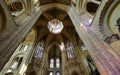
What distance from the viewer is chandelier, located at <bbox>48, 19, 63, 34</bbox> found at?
1930 centimetres

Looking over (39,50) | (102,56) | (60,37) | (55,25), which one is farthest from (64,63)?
(102,56)

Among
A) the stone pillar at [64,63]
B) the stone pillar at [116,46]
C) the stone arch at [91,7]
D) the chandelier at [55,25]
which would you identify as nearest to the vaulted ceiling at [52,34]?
the chandelier at [55,25]

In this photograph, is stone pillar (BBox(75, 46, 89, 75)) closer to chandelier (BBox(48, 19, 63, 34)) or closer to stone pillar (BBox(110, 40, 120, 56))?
chandelier (BBox(48, 19, 63, 34))

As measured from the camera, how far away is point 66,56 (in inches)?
659

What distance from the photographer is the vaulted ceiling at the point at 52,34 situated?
18750mm

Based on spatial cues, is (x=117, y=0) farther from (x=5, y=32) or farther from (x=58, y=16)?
(x=58, y=16)

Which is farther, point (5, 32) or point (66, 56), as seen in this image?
point (66, 56)

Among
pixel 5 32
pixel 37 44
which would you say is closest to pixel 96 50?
pixel 5 32

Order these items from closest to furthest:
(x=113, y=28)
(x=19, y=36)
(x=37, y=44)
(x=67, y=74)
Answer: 1. (x=113, y=28)
2. (x=19, y=36)
3. (x=67, y=74)
4. (x=37, y=44)

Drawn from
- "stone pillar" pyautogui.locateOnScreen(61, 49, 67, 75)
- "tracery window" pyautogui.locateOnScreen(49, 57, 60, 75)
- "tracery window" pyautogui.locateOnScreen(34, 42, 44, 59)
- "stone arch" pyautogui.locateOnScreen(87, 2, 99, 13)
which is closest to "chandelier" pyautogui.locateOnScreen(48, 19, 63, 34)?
"tracery window" pyautogui.locateOnScreen(34, 42, 44, 59)

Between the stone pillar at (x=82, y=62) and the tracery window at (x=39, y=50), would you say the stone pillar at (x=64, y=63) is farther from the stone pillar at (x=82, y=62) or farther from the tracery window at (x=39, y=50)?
the tracery window at (x=39, y=50)

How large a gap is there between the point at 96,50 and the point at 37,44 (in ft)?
39.8

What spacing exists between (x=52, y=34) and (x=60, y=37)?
1.36 meters

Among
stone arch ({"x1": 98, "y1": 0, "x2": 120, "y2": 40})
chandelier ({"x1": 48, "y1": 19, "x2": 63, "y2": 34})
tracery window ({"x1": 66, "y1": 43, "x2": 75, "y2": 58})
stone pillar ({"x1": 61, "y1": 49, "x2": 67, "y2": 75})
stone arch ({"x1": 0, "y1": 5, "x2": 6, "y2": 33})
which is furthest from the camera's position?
chandelier ({"x1": 48, "y1": 19, "x2": 63, "y2": 34})
